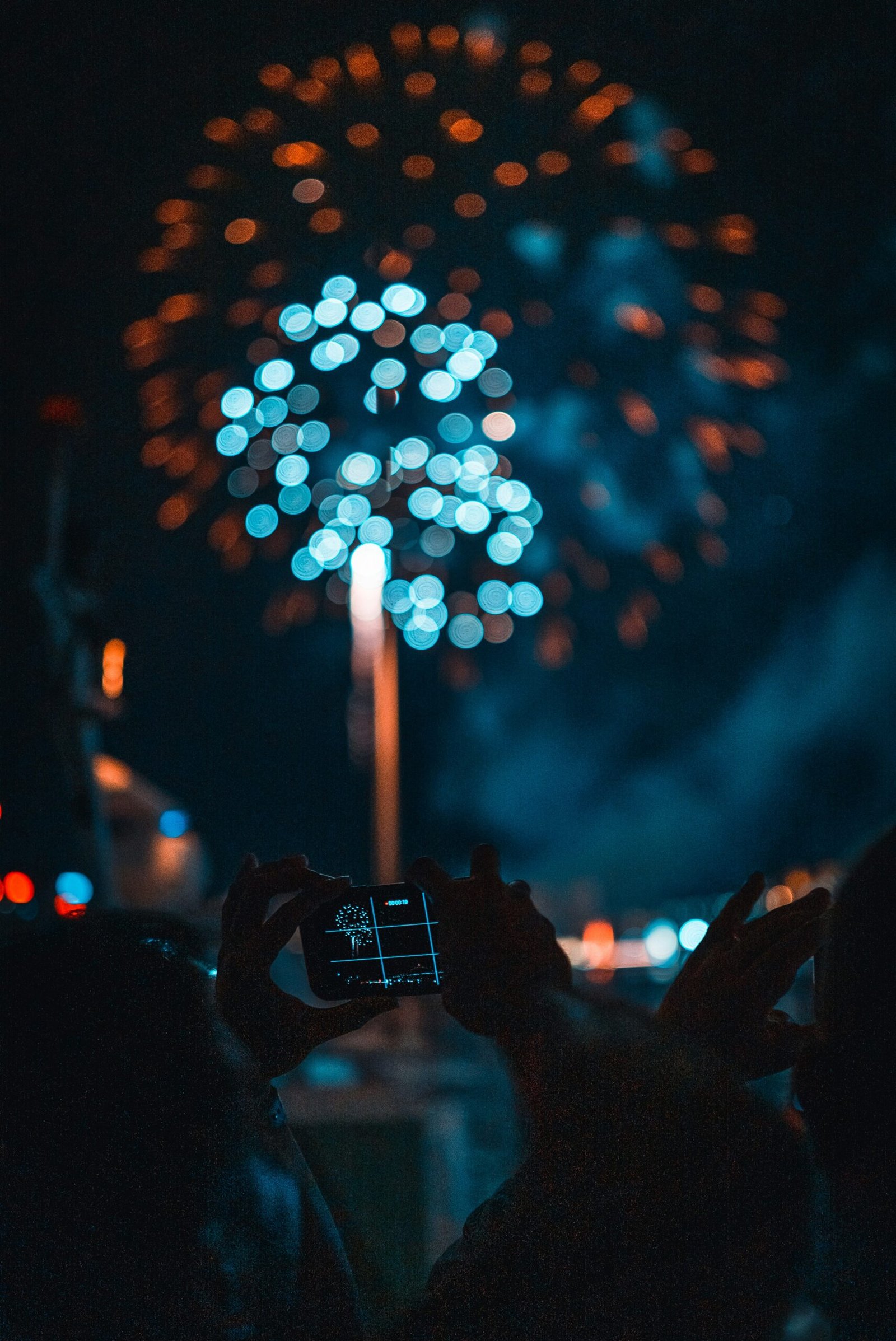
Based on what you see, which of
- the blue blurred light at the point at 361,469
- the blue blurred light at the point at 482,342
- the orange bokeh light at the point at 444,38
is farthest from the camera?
the blue blurred light at the point at 482,342

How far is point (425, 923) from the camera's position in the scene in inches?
61.0

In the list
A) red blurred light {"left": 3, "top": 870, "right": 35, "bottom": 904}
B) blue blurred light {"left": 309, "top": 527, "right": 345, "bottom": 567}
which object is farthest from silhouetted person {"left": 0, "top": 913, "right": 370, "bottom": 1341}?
blue blurred light {"left": 309, "top": 527, "right": 345, "bottom": 567}

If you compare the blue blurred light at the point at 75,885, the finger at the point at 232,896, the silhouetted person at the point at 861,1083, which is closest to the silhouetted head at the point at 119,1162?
the finger at the point at 232,896

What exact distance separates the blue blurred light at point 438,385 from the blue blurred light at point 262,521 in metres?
1.66

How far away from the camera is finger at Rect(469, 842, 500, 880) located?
4.36 ft

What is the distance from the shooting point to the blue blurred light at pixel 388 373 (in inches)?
338

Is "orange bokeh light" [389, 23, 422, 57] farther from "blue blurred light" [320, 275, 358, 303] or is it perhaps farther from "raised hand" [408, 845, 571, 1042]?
"raised hand" [408, 845, 571, 1042]

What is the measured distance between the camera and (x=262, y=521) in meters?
9.87

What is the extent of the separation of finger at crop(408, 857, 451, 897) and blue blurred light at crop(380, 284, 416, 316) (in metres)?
7.27

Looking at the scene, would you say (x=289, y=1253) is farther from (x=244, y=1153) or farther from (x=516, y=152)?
(x=516, y=152)

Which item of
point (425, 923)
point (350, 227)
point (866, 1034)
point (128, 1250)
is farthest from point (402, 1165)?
point (350, 227)

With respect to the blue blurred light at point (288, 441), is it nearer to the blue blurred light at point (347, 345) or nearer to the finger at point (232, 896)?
the blue blurred light at point (347, 345)

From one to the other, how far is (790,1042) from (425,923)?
0.48 m

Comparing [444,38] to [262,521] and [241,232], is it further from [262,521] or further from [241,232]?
[262,521]
